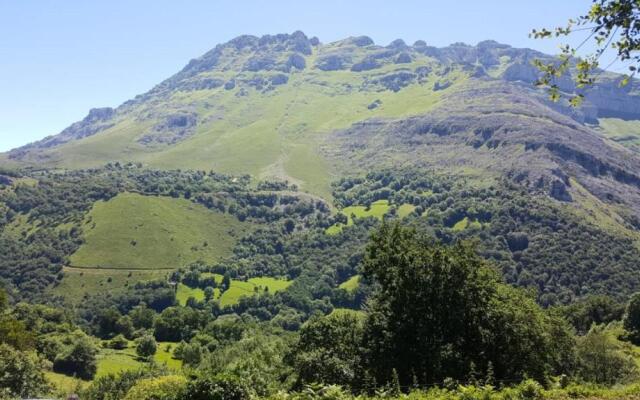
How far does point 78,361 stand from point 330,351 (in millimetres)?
92497

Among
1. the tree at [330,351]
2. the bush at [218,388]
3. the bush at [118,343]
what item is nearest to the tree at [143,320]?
the bush at [118,343]

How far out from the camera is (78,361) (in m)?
117

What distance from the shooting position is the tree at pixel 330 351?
43.0 metres

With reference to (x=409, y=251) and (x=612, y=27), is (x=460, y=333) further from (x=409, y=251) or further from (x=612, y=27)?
(x=612, y=27)

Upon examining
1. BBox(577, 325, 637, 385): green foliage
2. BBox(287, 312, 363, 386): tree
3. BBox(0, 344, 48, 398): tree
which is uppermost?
BBox(287, 312, 363, 386): tree

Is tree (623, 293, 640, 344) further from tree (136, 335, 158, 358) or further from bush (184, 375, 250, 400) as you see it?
tree (136, 335, 158, 358)

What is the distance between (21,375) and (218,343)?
71438mm

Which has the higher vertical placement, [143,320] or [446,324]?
[446,324]

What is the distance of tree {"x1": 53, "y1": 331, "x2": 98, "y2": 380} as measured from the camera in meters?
117

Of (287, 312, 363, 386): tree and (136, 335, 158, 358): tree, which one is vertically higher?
(287, 312, 363, 386): tree

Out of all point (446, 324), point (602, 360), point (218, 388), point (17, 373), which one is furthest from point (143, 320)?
point (218, 388)

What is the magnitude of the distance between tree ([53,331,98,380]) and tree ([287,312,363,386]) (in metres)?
80.6

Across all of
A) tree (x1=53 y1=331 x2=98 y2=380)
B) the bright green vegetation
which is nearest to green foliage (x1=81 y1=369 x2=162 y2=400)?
the bright green vegetation

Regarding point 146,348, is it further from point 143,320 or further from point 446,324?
point 446,324
